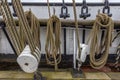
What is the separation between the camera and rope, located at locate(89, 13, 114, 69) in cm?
209

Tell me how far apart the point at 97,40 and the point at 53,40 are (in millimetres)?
462

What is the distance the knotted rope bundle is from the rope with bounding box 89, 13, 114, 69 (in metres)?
0.36

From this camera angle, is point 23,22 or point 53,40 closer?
point 23,22

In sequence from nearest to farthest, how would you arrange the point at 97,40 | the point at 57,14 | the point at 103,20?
1. the point at 103,20
2. the point at 97,40
3. the point at 57,14

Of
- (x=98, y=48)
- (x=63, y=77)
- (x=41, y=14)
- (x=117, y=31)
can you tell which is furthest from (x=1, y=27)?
(x=117, y=31)

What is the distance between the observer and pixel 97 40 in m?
2.21

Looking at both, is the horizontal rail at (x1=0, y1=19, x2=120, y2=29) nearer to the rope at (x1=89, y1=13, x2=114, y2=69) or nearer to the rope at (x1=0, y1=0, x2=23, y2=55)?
the rope at (x1=89, y1=13, x2=114, y2=69)

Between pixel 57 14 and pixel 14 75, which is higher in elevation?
pixel 57 14

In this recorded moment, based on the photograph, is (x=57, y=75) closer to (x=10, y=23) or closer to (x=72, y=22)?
(x=72, y=22)

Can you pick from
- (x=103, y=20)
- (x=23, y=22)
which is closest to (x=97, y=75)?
(x=103, y=20)

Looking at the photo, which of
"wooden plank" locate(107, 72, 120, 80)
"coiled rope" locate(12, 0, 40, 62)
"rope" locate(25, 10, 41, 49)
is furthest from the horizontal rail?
"coiled rope" locate(12, 0, 40, 62)

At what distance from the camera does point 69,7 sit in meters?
2.41

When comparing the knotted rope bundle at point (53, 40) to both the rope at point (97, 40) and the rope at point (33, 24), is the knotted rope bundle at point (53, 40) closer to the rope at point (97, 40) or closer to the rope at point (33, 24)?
the rope at point (33, 24)

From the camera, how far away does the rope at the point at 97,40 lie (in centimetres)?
209
